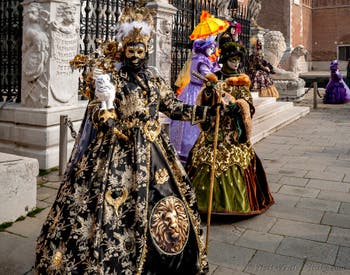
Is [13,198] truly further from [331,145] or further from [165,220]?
[331,145]

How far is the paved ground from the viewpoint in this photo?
Answer: 3178 mm

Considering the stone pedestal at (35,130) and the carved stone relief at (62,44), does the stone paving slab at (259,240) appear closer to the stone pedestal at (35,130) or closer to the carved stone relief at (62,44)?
the stone pedestal at (35,130)

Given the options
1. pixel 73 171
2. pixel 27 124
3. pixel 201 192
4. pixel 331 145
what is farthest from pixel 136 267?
pixel 331 145

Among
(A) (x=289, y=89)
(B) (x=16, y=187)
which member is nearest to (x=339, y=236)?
(B) (x=16, y=187)

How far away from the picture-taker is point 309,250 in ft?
11.3

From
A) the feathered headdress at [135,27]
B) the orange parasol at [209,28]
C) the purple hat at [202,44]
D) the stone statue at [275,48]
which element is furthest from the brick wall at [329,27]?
the feathered headdress at [135,27]

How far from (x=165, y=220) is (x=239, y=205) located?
4.93 feet

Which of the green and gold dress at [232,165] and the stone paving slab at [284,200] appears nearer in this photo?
the green and gold dress at [232,165]

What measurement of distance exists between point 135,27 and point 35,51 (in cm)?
338

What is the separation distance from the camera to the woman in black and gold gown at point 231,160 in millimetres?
3936

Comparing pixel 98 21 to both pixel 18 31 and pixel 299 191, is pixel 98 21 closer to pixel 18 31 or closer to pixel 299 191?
pixel 18 31

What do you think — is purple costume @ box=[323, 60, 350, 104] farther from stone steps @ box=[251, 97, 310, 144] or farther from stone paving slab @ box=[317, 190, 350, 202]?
stone paving slab @ box=[317, 190, 350, 202]

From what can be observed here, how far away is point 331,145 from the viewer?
8.23 metres

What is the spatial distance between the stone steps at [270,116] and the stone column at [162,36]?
2.40m
